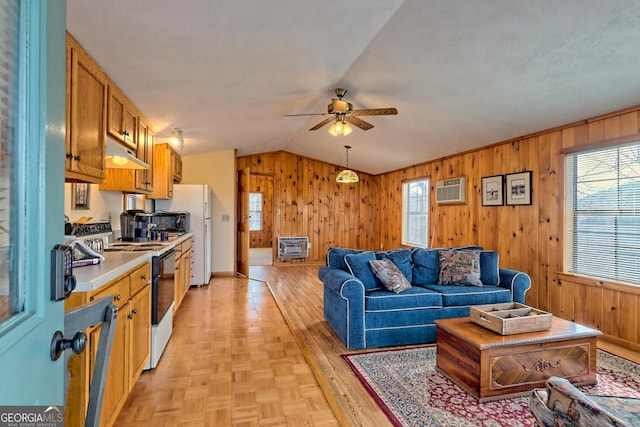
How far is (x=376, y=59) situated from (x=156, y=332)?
2881 mm

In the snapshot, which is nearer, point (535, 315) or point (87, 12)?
point (87, 12)

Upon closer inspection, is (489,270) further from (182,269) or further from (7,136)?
(7,136)

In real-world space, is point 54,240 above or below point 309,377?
Result: above

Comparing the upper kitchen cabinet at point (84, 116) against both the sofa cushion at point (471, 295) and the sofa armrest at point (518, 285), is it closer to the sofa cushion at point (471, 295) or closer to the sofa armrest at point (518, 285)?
the sofa cushion at point (471, 295)

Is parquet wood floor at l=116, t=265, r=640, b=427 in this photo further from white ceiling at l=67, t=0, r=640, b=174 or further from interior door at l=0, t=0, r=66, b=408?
white ceiling at l=67, t=0, r=640, b=174

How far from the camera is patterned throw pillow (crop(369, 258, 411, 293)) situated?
325 cm

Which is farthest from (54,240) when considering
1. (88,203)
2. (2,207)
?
(88,203)

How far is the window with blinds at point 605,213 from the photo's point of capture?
3068mm

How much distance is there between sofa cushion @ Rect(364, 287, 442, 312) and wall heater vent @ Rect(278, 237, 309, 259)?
186 inches

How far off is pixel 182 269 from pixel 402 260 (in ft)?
8.66

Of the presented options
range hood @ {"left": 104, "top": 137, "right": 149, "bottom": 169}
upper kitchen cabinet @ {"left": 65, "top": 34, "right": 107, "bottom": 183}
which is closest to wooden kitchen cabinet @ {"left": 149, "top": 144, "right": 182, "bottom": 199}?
range hood @ {"left": 104, "top": 137, "right": 149, "bottom": 169}

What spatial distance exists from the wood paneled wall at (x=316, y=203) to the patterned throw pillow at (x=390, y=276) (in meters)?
4.73

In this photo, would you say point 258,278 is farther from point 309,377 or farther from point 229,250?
point 309,377

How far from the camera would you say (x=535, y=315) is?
2434 millimetres
